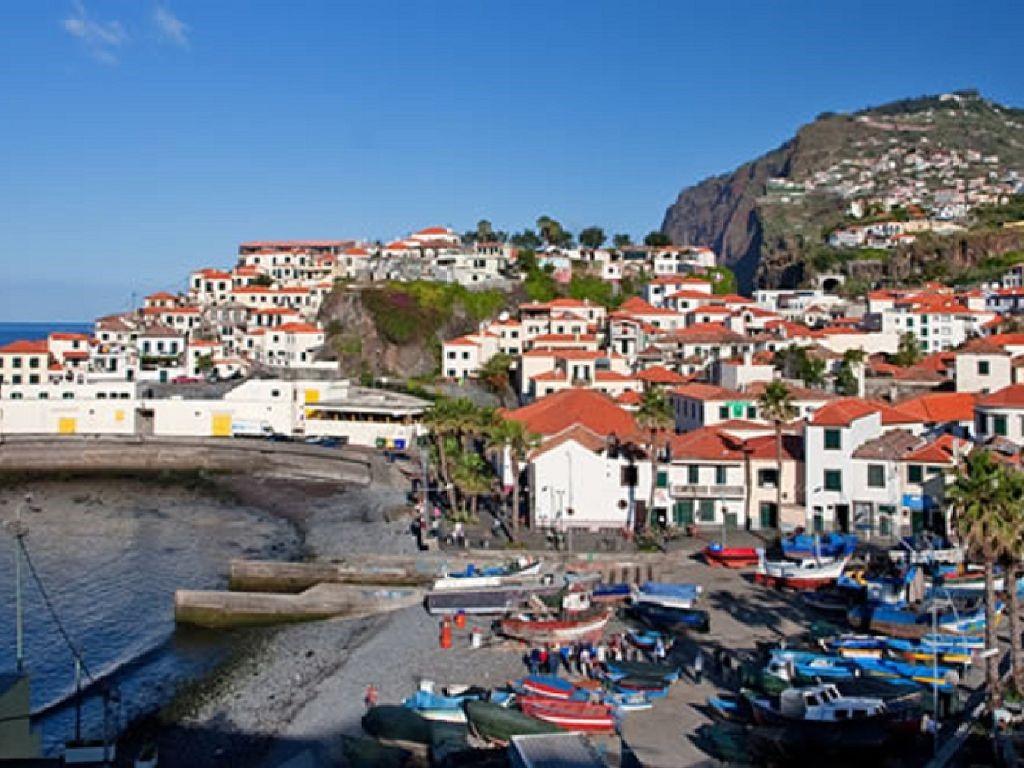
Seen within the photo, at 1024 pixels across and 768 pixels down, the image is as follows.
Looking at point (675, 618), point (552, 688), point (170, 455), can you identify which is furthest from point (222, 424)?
point (552, 688)

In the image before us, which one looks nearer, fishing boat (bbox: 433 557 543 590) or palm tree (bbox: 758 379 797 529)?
fishing boat (bbox: 433 557 543 590)

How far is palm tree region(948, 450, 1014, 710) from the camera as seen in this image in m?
22.1

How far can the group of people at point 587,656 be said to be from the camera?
2715cm

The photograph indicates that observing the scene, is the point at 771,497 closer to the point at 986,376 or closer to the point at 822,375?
the point at 986,376

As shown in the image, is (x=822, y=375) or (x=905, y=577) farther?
(x=822, y=375)

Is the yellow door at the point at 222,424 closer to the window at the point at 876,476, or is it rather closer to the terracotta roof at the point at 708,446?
the terracotta roof at the point at 708,446

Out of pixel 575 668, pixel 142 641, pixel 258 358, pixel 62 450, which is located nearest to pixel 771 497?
pixel 575 668

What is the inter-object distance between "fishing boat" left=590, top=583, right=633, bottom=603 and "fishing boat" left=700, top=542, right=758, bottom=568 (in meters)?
4.97

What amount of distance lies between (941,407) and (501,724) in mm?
36357

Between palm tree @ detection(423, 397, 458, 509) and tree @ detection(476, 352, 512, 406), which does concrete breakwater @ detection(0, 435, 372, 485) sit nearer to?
tree @ detection(476, 352, 512, 406)

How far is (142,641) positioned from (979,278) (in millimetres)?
107336

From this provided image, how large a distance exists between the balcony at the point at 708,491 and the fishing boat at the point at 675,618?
11.6 meters

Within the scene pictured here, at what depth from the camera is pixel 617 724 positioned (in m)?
22.9

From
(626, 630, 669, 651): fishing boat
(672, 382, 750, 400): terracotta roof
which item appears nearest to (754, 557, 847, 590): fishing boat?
(626, 630, 669, 651): fishing boat
